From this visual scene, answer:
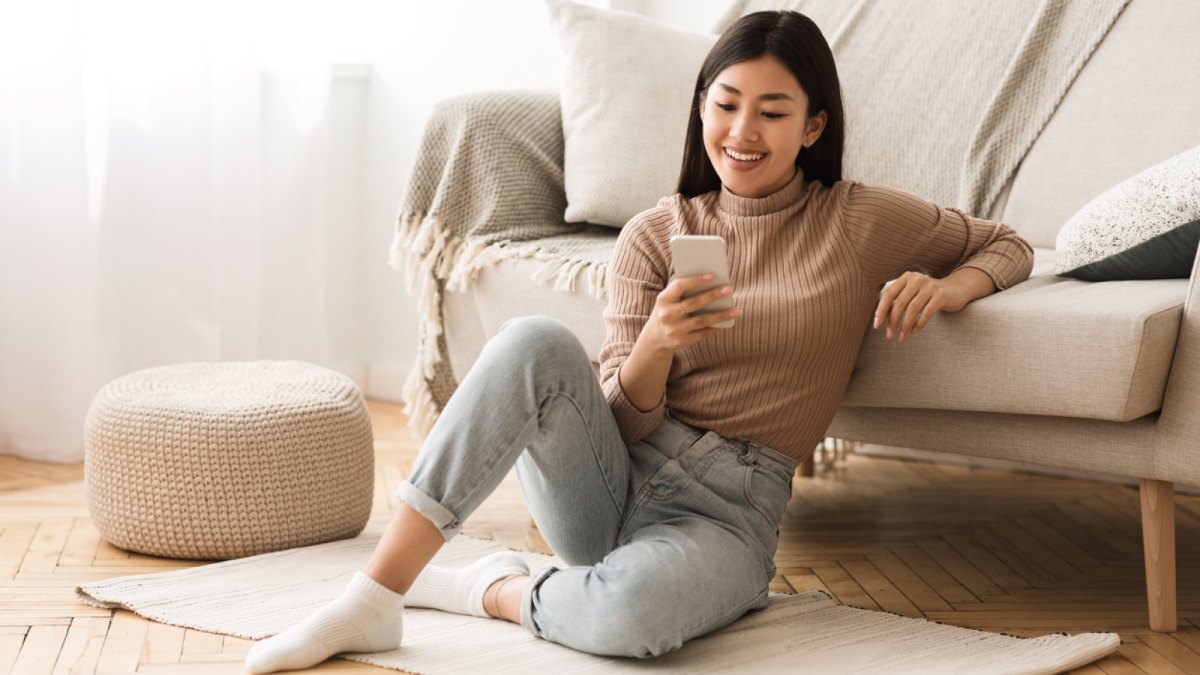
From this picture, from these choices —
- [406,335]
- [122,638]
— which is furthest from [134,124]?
[122,638]

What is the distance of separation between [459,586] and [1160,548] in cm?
86

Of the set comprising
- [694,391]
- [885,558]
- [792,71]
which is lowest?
[885,558]

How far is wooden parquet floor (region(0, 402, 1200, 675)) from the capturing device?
1.65 metres

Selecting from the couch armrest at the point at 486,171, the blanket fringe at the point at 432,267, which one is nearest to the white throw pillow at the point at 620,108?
the couch armrest at the point at 486,171

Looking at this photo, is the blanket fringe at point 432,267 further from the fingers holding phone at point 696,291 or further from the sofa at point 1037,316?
the fingers holding phone at point 696,291

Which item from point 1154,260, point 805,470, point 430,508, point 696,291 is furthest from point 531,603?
point 805,470

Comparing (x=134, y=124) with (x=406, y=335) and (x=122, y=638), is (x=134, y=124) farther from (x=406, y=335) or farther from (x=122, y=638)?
(x=122, y=638)

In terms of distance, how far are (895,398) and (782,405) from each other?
0.22 metres

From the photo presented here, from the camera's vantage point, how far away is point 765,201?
1.70m

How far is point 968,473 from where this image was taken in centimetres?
271

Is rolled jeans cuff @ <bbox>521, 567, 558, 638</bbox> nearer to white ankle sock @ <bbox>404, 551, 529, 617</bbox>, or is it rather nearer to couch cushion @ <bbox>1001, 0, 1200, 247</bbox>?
white ankle sock @ <bbox>404, 551, 529, 617</bbox>

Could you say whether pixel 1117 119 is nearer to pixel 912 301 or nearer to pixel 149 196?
pixel 912 301

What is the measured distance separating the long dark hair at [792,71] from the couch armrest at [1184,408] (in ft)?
1.45

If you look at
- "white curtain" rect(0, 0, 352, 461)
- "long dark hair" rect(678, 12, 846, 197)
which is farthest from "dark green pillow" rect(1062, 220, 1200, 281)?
"white curtain" rect(0, 0, 352, 461)
